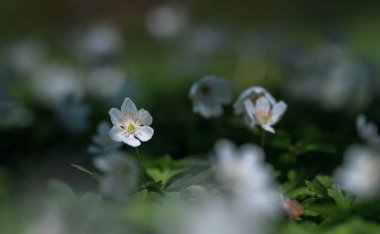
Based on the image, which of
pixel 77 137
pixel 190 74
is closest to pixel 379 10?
pixel 190 74

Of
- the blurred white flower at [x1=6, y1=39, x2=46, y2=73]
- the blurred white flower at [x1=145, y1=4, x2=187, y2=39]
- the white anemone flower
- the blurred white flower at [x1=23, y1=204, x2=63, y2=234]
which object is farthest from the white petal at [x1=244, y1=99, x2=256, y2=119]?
the blurred white flower at [x1=6, y1=39, x2=46, y2=73]

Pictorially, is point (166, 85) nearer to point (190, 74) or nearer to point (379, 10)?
point (190, 74)

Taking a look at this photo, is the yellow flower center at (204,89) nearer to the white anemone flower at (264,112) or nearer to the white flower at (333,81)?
the white anemone flower at (264,112)

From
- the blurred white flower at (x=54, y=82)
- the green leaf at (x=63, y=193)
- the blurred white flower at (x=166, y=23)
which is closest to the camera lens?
the green leaf at (x=63, y=193)

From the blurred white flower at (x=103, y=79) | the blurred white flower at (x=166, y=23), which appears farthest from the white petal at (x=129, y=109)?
the blurred white flower at (x=166, y=23)

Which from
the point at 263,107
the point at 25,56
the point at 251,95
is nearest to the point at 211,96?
the point at 251,95

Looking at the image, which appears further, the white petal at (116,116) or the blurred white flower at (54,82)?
the blurred white flower at (54,82)

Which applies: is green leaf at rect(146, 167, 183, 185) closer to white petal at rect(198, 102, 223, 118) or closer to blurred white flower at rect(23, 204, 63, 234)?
white petal at rect(198, 102, 223, 118)
